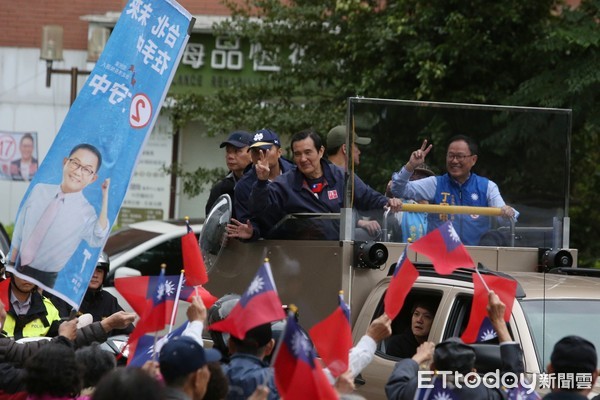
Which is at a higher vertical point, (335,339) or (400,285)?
(400,285)

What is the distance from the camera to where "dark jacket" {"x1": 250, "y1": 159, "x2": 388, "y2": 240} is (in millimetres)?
7859

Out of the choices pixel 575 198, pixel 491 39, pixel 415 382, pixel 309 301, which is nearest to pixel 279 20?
pixel 491 39

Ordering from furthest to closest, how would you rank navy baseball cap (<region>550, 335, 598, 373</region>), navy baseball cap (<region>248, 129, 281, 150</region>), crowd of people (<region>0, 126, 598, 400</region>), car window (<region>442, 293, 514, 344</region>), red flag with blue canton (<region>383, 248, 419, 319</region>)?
navy baseball cap (<region>248, 129, 281, 150</region>) → car window (<region>442, 293, 514, 344</region>) → red flag with blue canton (<region>383, 248, 419, 319</region>) → navy baseball cap (<region>550, 335, 598, 373</region>) → crowd of people (<region>0, 126, 598, 400</region>)

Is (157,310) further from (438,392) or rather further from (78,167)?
(438,392)

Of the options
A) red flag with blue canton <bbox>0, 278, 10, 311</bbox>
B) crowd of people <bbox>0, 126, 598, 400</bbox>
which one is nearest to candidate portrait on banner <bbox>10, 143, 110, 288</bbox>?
crowd of people <bbox>0, 126, 598, 400</bbox>

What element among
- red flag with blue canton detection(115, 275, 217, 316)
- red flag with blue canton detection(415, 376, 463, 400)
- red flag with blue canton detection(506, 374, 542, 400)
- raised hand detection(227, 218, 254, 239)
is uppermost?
raised hand detection(227, 218, 254, 239)

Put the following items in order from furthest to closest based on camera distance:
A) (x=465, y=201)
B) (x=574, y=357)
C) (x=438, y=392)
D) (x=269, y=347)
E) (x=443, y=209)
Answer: (x=465, y=201)
(x=443, y=209)
(x=269, y=347)
(x=438, y=392)
(x=574, y=357)

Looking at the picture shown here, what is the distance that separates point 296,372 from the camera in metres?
4.77

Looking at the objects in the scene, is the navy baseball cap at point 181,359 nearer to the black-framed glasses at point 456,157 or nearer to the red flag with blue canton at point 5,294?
the red flag with blue canton at point 5,294

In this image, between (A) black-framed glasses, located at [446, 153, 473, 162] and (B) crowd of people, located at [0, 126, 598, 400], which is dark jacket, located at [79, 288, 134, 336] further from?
(A) black-framed glasses, located at [446, 153, 473, 162]

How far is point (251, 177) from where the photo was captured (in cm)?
860

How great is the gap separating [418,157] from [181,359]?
3683 mm

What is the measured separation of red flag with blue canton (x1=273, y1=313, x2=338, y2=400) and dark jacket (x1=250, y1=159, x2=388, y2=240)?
3008 mm

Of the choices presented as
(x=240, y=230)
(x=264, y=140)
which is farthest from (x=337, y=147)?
(x=240, y=230)
